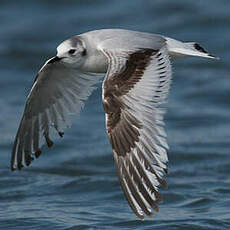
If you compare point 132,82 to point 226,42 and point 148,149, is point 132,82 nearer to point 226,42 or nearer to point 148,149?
point 148,149

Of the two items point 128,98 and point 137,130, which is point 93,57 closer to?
point 128,98

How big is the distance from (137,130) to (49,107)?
2160mm

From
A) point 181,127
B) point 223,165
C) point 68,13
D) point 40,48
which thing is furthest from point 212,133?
point 68,13

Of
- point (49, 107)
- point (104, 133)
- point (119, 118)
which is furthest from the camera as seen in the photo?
point (104, 133)

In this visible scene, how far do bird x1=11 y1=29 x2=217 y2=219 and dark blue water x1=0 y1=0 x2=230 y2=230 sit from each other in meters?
0.80

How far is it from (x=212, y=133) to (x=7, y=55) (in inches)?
171

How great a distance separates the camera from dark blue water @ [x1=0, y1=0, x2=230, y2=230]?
7875mm

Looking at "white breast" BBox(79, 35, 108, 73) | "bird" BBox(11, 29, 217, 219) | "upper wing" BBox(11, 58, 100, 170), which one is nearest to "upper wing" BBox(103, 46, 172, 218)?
"bird" BBox(11, 29, 217, 219)

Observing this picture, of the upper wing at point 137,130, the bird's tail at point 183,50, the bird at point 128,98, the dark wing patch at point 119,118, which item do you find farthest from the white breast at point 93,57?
the dark wing patch at point 119,118

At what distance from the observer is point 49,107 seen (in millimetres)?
8289

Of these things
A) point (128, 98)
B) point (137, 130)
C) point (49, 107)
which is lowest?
point (49, 107)

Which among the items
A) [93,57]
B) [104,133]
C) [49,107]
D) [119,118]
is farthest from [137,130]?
[104,133]

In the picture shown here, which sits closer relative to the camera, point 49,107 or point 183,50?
point 183,50

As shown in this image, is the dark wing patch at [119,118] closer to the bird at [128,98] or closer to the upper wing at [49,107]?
the bird at [128,98]
